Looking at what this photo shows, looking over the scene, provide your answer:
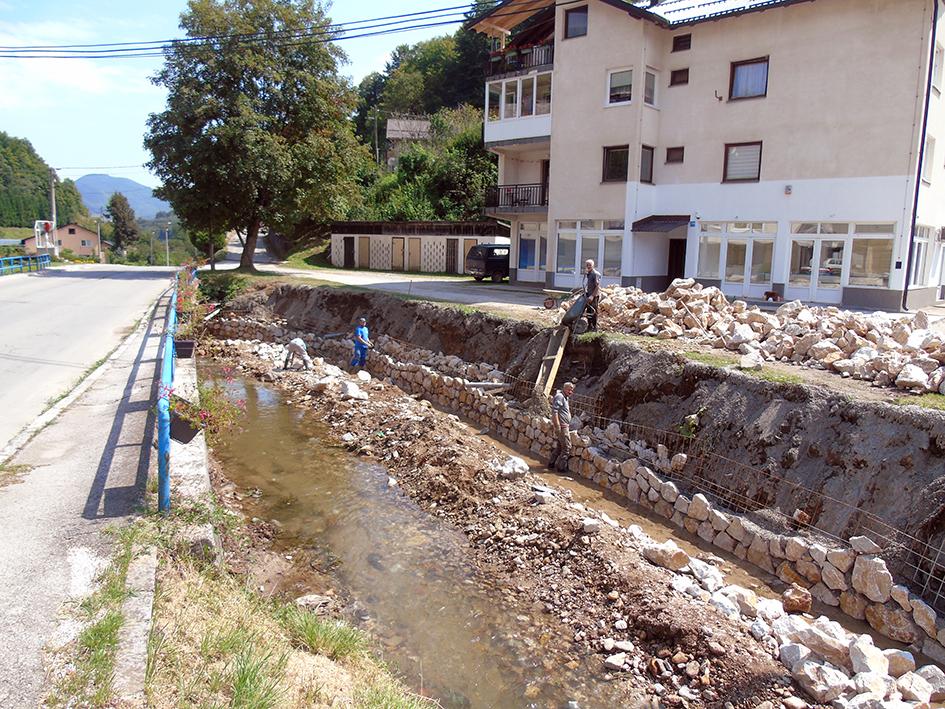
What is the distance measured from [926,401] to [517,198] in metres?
21.6

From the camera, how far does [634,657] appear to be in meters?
7.29

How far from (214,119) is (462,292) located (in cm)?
1525

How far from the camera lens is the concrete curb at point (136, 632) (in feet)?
13.7

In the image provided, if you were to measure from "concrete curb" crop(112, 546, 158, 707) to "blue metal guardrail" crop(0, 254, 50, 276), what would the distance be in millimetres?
34883

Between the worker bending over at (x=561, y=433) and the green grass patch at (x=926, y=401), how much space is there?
18.0ft

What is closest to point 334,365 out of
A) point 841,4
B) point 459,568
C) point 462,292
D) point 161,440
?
point 462,292

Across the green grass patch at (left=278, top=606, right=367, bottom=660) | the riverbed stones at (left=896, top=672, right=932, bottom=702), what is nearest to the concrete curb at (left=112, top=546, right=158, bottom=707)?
the green grass patch at (left=278, top=606, right=367, bottom=660)

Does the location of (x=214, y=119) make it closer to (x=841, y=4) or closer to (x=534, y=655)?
(x=841, y=4)

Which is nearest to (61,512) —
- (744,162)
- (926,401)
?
(926,401)

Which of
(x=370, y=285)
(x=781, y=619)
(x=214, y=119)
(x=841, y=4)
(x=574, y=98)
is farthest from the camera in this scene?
(x=214, y=119)

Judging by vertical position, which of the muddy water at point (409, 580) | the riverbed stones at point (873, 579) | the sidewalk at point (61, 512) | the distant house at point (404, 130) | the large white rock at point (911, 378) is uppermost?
the distant house at point (404, 130)

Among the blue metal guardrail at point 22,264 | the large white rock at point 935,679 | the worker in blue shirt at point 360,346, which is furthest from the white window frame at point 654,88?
the blue metal guardrail at point 22,264

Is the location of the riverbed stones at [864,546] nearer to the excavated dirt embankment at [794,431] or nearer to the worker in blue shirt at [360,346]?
the excavated dirt embankment at [794,431]

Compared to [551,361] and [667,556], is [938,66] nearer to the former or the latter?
[551,361]
